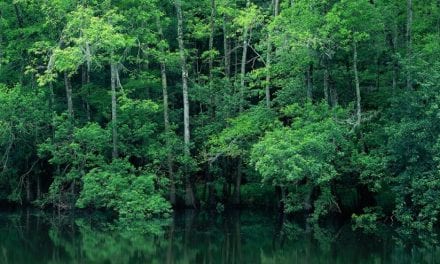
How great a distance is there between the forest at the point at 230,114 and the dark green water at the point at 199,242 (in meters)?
1.65

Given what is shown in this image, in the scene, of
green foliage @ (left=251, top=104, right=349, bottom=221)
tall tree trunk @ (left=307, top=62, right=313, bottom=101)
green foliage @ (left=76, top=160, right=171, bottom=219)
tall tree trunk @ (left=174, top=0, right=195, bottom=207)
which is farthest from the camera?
tall tree trunk @ (left=174, top=0, right=195, bottom=207)

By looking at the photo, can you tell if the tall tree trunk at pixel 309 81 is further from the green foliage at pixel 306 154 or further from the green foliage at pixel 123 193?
the green foliage at pixel 123 193

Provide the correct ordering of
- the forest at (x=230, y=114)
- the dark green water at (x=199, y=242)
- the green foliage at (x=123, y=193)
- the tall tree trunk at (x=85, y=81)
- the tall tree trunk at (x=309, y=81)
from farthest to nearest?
1. the tall tree trunk at (x=85, y=81)
2. the tall tree trunk at (x=309, y=81)
3. the green foliage at (x=123, y=193)
4. the forest at (x=230, y=114)
5. the dark green water at (x=199, y=242)

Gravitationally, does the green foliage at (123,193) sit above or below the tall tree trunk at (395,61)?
below

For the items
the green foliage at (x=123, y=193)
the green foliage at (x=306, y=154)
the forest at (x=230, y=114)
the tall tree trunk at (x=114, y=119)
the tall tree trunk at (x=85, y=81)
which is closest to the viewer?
the green foliage at (x=306, y=154)

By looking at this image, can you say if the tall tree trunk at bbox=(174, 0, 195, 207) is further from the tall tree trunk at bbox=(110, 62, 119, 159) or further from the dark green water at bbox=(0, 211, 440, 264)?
the tall tree trunk at bbox=(110, 62, 119, 159)

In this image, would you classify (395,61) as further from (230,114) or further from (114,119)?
(114,119)

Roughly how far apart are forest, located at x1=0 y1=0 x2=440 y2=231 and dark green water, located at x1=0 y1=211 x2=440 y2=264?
1.65 metres

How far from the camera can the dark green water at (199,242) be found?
69.4 feet

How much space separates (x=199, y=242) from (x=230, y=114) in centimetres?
1108

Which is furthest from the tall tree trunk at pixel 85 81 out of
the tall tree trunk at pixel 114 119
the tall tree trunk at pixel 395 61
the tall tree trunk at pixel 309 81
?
the tall tree trunk at pixel 395 61

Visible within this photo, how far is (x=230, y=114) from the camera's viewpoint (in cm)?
3456

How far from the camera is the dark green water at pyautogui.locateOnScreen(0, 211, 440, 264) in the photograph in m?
21.2

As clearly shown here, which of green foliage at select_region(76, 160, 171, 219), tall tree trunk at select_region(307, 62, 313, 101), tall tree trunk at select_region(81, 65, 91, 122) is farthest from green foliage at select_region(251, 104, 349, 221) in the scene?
tall tree trunk at select_region(81, 65, 91, 122)
